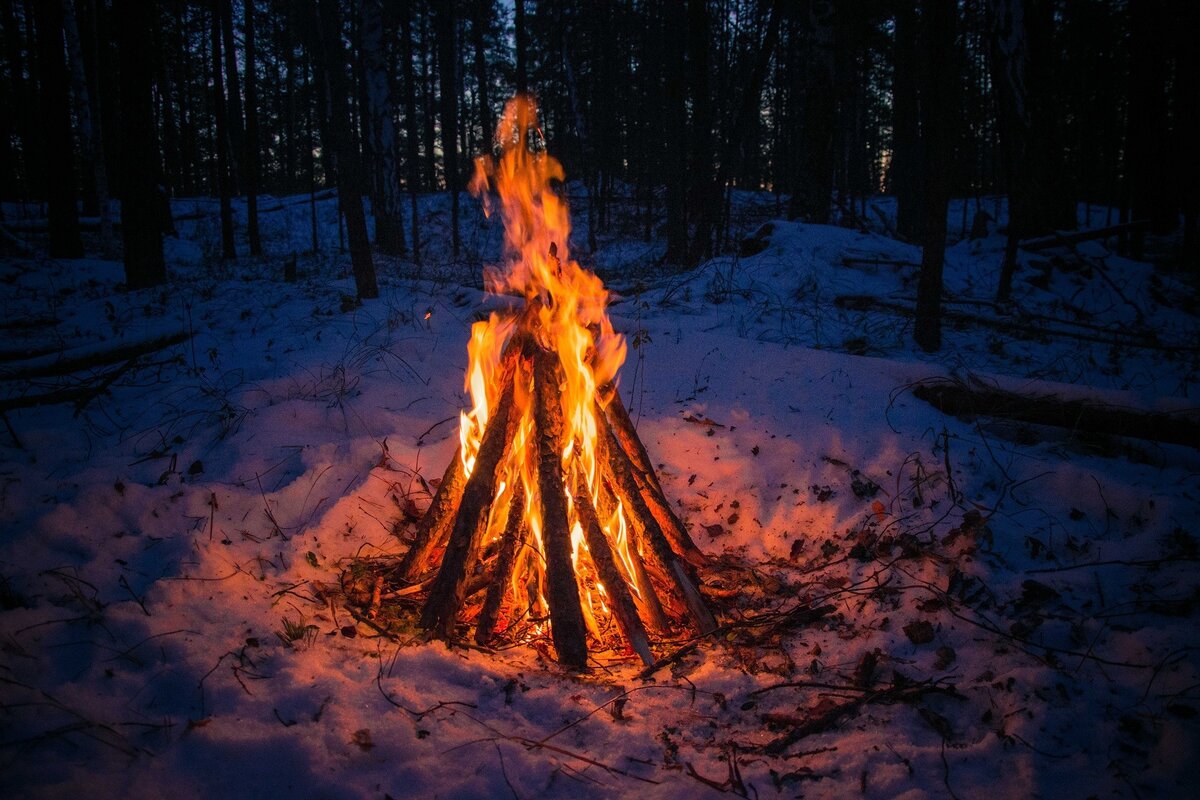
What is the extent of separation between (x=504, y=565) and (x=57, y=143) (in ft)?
52.5

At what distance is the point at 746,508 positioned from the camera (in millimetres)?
3789

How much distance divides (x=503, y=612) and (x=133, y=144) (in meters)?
9.47

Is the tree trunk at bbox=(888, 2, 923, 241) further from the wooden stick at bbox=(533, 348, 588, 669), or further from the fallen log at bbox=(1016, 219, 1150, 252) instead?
the wooden stick at bbox=(533, 348, 588, 669)

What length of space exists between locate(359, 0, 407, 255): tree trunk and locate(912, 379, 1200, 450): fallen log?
13.6 metres

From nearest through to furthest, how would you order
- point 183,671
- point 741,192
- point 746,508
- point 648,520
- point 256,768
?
point 256,768, point 183,671, point 648,520, point 746,508, point 741,192

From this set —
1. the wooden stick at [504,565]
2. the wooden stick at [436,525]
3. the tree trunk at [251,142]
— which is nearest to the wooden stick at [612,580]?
the wooden stick at [504,565]

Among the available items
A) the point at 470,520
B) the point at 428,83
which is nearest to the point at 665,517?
the point at 470,520

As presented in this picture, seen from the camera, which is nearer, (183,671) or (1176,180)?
(183,671)

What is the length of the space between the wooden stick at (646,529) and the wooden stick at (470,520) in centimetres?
55

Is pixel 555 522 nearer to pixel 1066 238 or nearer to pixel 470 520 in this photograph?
pixel 470 520

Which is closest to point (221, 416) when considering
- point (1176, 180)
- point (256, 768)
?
point (256, 768)

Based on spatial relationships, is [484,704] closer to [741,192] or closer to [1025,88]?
[1025,88]

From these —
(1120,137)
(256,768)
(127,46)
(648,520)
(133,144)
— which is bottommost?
(256,768)

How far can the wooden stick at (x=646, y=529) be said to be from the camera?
9.59 ft
